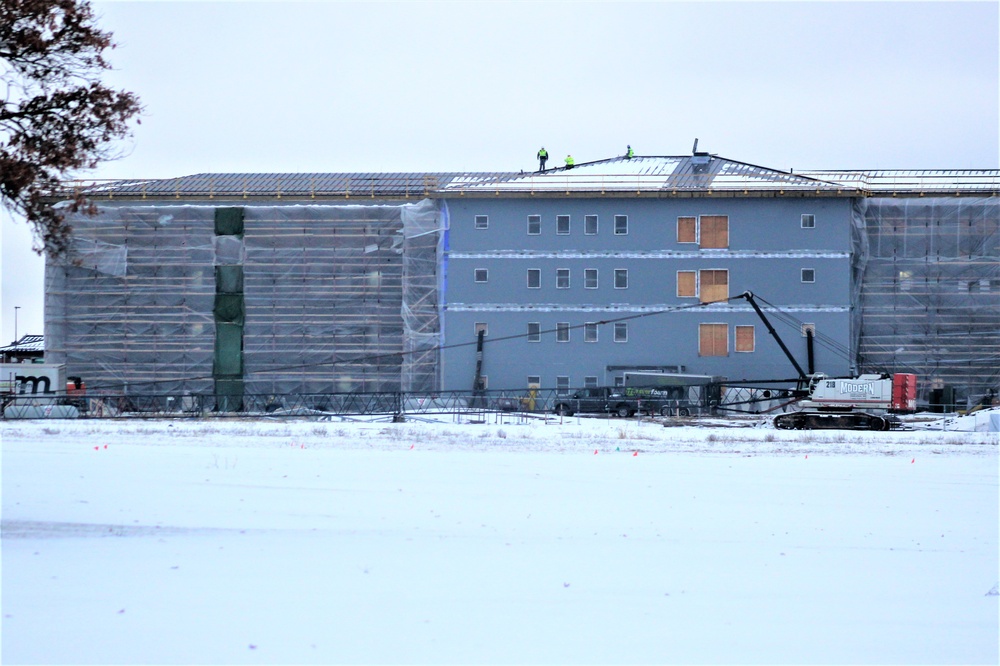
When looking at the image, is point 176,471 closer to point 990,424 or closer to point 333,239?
point 990,424

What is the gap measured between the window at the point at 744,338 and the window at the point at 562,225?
10.3m

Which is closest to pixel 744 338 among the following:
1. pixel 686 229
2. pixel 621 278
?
pixel 686 229

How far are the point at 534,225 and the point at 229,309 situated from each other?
54.3 feet

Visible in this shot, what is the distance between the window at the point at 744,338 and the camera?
52.8 metres

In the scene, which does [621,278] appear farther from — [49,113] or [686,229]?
[49,113]

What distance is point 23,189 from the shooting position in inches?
492

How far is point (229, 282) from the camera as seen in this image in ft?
176

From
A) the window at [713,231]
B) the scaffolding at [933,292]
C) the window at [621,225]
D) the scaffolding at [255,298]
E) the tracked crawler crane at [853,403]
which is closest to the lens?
the tracked crawler crane at [853,403]

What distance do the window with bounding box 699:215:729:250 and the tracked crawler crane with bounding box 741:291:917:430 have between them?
536 inches

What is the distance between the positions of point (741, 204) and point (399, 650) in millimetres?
48057

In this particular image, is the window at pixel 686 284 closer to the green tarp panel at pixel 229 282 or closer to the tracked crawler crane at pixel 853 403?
the tracked crawler crane at pixel 853 403

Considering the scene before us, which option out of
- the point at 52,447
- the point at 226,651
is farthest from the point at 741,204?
the point at 226,651

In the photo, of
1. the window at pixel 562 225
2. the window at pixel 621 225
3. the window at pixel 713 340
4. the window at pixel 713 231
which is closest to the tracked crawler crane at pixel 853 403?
the window at pixel 713 340

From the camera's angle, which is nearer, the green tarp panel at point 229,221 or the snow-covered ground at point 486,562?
the snow-covered ground at point 486,562
